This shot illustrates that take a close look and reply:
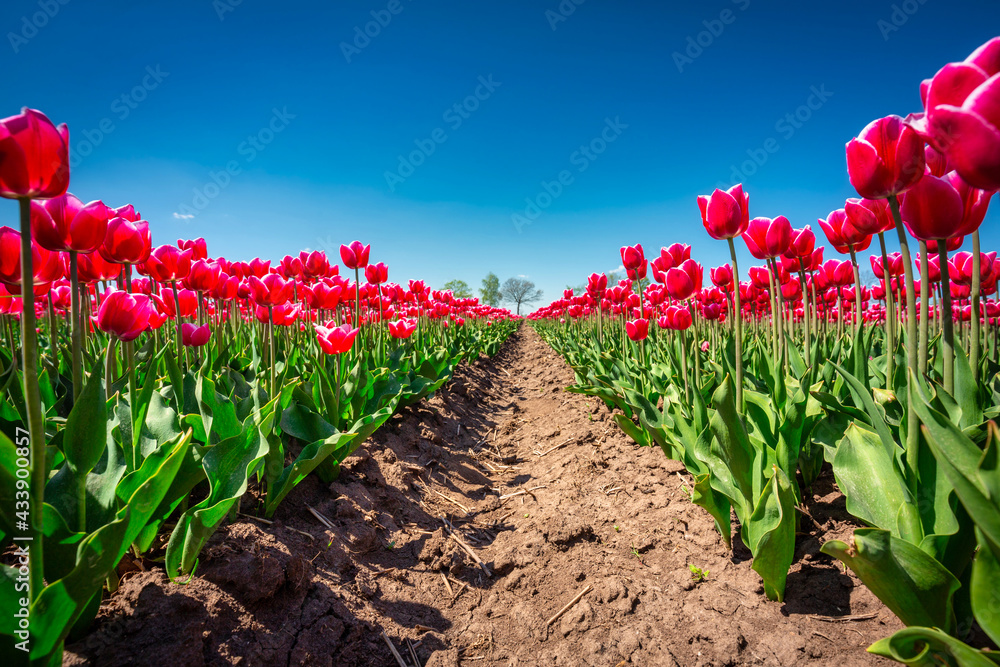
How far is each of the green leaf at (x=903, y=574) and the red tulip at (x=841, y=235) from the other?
1517 millimetres

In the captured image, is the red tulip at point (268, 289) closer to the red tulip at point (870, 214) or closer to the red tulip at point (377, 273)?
the red tulip at point (377, 273)

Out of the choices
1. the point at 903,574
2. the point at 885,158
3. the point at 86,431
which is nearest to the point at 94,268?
the point at 86,431

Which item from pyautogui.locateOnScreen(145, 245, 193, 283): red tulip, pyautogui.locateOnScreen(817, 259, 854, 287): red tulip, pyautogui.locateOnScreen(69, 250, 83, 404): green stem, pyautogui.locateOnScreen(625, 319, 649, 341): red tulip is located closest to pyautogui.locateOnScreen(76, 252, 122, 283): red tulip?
pyautogui.locateOnScreen(145, 245, 193, 283): red tulip

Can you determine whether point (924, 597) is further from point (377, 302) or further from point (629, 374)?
point (377, 302)

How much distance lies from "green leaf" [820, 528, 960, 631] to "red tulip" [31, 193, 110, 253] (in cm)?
215

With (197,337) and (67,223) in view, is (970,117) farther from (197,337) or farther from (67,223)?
(197,337)

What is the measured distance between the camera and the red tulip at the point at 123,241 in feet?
5.96

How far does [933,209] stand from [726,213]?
2.36 feet

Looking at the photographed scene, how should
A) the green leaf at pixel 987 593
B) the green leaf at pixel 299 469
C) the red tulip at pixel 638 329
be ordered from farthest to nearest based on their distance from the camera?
the red tulip at pixel 638 329 → the green leaf at pixel 299 469 → the green leaf at pixel 987 593

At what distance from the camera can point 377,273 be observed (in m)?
5.39

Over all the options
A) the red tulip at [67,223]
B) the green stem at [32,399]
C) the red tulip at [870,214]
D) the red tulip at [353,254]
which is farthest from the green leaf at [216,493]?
the red tulip at [353,254]

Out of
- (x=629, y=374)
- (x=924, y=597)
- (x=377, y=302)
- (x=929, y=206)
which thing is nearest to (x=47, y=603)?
(x=924, y=597)

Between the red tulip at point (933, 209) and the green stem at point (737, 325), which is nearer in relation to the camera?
the red tulip at point (933, 209)

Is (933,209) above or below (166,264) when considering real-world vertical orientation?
below
